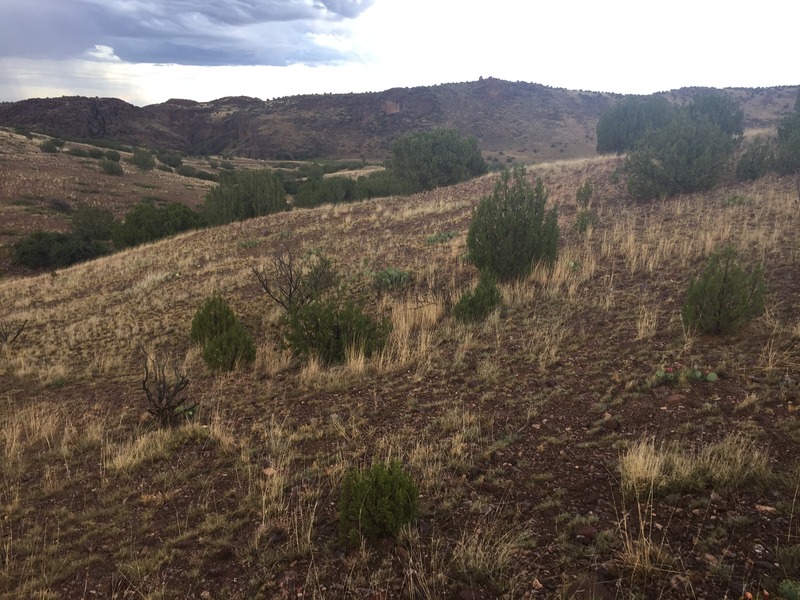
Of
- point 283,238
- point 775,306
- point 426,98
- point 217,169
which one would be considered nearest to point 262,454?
point 775,306

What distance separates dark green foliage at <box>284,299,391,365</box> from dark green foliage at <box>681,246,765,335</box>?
392 cm

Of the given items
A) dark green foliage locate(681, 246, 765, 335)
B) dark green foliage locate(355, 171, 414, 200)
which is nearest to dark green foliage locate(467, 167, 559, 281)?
dark green foliage locate(681, 246, 765, 335)

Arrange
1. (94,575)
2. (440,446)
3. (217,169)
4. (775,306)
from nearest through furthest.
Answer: (94,575), (440,446), (775,306), (217,169)

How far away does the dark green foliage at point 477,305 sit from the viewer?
738 cm

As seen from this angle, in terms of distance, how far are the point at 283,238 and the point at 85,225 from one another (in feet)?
49.0

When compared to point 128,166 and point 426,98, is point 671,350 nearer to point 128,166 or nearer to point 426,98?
point 128,166

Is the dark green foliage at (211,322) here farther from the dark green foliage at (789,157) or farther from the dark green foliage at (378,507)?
the dark green foliage at (789,157)

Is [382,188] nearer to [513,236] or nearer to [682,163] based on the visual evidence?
[682,163]

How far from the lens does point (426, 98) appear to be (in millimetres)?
95438

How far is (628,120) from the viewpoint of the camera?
107ft

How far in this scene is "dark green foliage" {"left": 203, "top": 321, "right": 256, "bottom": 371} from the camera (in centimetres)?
705

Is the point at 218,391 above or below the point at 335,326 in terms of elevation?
below

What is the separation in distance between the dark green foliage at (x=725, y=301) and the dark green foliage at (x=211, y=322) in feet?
22.2

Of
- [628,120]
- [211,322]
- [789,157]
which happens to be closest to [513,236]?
[211,322]
